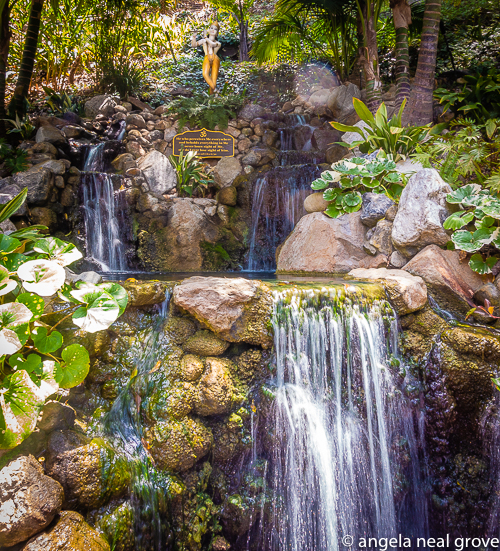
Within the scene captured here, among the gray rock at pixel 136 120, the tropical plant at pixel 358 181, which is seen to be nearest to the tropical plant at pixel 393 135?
the tropical plant at pixel 358 181

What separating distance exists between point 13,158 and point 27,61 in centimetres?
226

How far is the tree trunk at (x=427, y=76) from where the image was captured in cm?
516

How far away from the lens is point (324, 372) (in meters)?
2.66

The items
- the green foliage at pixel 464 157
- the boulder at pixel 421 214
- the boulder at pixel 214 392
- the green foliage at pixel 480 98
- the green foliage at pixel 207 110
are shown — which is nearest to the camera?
the boulder at pixel 214 392

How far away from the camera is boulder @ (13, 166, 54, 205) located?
4828 millimetres

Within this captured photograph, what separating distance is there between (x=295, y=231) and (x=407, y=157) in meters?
1.66

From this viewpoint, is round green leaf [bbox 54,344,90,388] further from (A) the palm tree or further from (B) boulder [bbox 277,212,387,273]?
(A) the palm tree

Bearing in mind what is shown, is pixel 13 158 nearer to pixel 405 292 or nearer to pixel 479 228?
pixel 405 292

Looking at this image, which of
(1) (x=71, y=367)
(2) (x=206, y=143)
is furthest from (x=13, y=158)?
(1) (x=71, y=367)

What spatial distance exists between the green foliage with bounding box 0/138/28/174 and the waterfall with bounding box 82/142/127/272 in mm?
805

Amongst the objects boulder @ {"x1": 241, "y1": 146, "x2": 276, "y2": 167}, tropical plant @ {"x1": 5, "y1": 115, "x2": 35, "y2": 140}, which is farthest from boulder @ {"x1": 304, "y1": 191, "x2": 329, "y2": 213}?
tropical plant @ {"x1": 5, "y1": 115, "x2": 35, "y2": 140}

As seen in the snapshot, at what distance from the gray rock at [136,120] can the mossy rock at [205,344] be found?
539 cm

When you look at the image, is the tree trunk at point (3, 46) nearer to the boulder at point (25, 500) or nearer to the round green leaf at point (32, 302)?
the round green leaf at point (32, 302)

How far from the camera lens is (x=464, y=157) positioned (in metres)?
3.85
